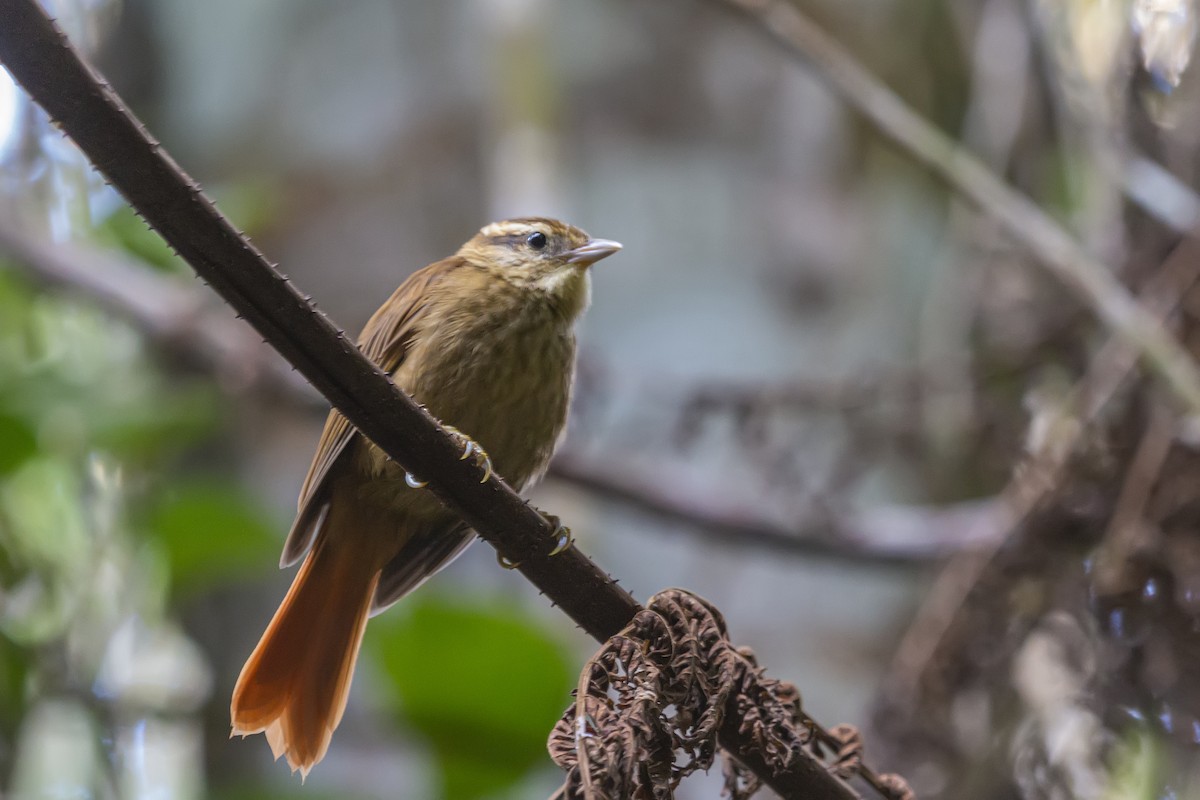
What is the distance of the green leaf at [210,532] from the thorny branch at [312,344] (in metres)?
2.00

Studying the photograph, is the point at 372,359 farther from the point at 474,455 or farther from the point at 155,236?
the point at 155,236

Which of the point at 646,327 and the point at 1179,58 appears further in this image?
the point at 646,327

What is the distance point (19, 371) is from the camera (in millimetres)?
3908

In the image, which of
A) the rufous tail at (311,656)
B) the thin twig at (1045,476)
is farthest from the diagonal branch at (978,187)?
the rufous tail at (311,656)

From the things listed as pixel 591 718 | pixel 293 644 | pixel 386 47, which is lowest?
pixel 293 644

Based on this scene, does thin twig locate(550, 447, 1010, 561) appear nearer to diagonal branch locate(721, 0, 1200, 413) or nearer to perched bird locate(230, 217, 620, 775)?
diagonal branch locate(721, 0, 1200, 413)

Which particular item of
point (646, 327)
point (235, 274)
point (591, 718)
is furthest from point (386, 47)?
point (591, 718)

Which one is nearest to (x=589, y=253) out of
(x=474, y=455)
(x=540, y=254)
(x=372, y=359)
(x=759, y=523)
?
(x=540, y=254)

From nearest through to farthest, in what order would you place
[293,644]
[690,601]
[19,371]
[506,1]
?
[690,601] < [293,644] < [19,371] < [506,1]

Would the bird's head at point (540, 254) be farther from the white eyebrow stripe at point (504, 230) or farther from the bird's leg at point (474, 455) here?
the bird's leg at point (474, 455)

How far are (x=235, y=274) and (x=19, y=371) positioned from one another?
2.79 meters

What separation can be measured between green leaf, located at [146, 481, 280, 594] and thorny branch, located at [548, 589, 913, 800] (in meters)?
2.24

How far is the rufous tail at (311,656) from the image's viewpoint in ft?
8.22

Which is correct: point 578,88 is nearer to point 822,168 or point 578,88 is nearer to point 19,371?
point 822,168
